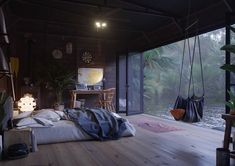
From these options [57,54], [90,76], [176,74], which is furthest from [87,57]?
[176,74]

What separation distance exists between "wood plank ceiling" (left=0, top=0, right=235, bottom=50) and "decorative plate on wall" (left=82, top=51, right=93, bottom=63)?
52 cm

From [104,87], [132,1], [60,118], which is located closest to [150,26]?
[132,1]

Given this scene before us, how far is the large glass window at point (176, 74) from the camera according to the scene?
9.77 m

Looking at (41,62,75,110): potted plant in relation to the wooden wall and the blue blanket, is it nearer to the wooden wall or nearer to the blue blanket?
the wooden wall

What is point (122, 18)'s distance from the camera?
6402mm

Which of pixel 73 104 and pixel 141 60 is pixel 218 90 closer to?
pixel 141 60

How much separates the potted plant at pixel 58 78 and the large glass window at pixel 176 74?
3616 mm

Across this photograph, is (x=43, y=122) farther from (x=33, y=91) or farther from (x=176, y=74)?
(x=176, y=74)

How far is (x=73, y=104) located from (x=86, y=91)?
55cm

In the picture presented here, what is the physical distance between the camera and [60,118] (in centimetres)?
433

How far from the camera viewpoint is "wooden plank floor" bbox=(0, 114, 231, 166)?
2.96 meters

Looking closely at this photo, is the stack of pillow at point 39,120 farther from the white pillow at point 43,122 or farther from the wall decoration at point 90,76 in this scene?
the wall decoration at point 90,76

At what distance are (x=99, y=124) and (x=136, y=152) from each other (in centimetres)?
100

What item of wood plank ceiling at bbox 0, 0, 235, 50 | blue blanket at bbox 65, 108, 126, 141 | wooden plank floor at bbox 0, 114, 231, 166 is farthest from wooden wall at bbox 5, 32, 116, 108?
wooden plank floor at bbox 0, 114, 231, 166
